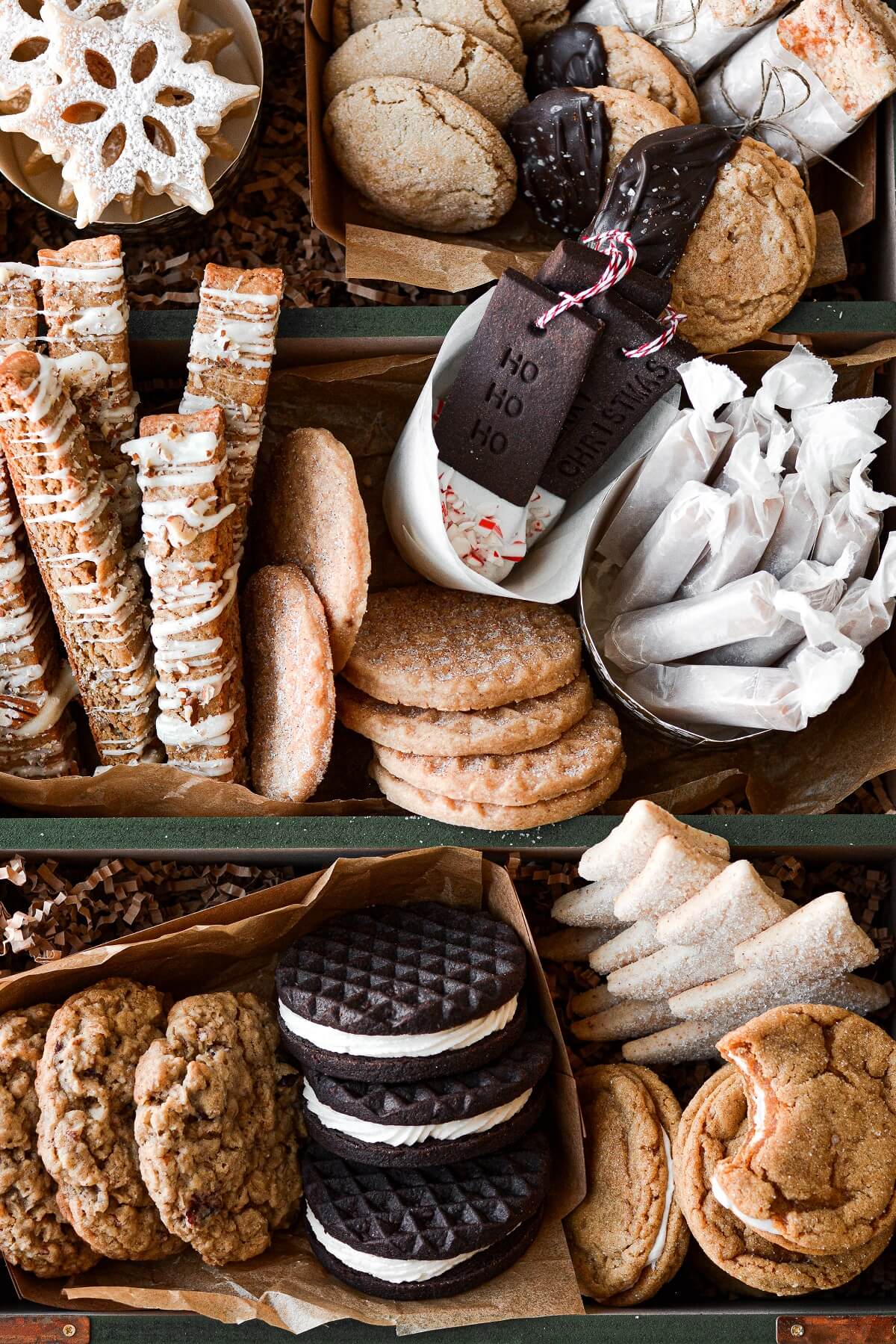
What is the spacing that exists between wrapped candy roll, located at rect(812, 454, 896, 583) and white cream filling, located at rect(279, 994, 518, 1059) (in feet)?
2.77

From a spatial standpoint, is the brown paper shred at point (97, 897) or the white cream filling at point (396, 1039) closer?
the white cream filling at point (396, 1039)

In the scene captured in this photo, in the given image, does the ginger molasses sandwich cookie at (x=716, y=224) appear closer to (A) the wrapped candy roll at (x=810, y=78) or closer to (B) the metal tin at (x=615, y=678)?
(A) the wrapped candy roll at (x=810, y=78)

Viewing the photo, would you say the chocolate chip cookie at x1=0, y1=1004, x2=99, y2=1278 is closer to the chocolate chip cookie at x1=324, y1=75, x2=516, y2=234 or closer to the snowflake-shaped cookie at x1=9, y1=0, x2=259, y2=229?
the snowflake-shaped cookie at x1=9, y1=0, x2=259, y2=229

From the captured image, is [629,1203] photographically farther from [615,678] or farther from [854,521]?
[854,521]

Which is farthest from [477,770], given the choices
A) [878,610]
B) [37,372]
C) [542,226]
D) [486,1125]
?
[542,226]

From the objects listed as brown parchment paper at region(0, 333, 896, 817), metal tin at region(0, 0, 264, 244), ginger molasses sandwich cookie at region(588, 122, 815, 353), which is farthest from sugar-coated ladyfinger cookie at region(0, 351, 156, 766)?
ginger molasses sandwich cookie at region(588, 122, 815, 353)

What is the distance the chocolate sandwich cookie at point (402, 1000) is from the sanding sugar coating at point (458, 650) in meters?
0.35

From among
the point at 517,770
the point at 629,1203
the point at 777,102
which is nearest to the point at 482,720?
the point at 517,770

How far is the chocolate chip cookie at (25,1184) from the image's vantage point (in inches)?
56.5

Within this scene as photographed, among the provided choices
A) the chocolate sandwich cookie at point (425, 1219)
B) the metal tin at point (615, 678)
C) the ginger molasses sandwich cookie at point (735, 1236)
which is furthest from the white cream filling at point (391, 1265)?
the metal tin at point (615, 678)

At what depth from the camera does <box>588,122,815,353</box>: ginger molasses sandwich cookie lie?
164cm

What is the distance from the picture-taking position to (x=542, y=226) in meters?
1.92

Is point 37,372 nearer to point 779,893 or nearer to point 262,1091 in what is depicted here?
point 262,1091

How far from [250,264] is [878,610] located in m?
1.21
